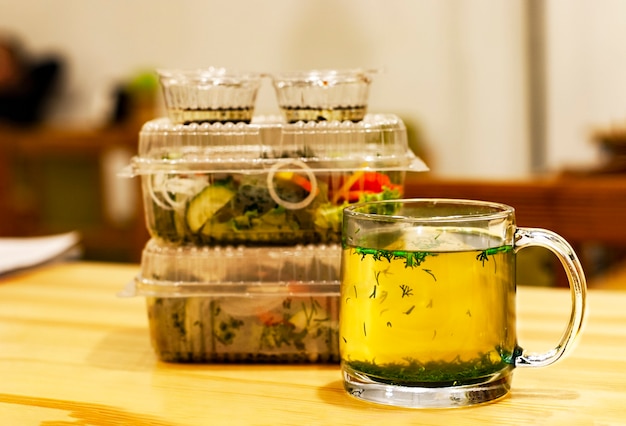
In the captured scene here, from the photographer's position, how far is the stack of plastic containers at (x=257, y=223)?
27.9 inches

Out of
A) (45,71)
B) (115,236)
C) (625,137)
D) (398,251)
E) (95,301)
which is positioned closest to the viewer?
(398,251)

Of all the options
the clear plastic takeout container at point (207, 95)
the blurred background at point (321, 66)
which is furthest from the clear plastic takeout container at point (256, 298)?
the blurred background at point (321, 66)

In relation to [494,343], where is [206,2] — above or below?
above

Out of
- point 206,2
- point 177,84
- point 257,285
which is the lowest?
point 257,285

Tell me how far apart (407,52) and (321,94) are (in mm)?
2793

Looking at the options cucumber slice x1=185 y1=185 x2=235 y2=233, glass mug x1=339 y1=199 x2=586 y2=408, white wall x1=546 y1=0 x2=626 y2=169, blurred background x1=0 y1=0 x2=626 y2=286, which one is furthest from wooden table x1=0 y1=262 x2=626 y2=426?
white wall x1=546 y1=0 x2=626 y2=169

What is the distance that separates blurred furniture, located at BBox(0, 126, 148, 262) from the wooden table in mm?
2574

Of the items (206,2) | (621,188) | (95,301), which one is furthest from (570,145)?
(95,301)

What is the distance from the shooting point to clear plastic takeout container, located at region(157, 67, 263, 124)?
74 centimetres

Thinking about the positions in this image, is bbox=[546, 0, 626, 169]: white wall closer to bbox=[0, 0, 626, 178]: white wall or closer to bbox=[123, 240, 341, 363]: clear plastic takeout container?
bbox=[0, 0, 626, 178]: white wall

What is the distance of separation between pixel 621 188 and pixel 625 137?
1.05 meters

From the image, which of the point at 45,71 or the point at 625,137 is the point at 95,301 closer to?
the point at 625,137

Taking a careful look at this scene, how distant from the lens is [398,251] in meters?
0.58

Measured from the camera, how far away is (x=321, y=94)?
737 mm
